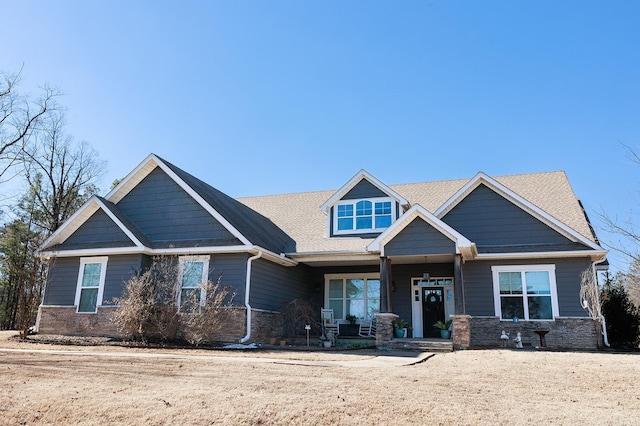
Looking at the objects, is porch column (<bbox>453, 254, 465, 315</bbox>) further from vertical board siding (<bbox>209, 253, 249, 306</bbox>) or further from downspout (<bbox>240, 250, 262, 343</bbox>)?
vertical board siding (<bbox>209, 253, 249, 306</bbox>)

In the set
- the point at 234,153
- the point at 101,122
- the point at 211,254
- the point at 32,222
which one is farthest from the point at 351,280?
the point at 32,222

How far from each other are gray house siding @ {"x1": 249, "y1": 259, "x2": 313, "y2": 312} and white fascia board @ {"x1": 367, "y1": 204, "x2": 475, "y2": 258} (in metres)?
3.65

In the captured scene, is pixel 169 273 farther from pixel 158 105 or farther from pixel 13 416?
pixel 13 416

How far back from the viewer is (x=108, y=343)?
46.2 feet

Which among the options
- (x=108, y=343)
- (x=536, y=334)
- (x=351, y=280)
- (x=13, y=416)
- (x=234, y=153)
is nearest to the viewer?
(x=13, y=416)

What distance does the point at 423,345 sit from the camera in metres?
14.1

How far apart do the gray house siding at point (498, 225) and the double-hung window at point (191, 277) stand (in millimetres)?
8322

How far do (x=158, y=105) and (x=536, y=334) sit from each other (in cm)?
1478

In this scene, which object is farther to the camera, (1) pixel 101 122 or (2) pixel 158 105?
(1) pixel 101 122

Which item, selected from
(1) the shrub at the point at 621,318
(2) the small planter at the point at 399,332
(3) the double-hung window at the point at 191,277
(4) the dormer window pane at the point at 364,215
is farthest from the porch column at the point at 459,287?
(3) the double-hung window at the point at 191,277

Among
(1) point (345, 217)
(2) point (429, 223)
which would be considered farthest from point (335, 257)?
(2) point (429, 223)

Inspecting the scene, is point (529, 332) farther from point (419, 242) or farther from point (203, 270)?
point (203, 270)

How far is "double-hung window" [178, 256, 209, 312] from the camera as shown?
50.2 ft

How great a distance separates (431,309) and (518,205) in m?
4.65
